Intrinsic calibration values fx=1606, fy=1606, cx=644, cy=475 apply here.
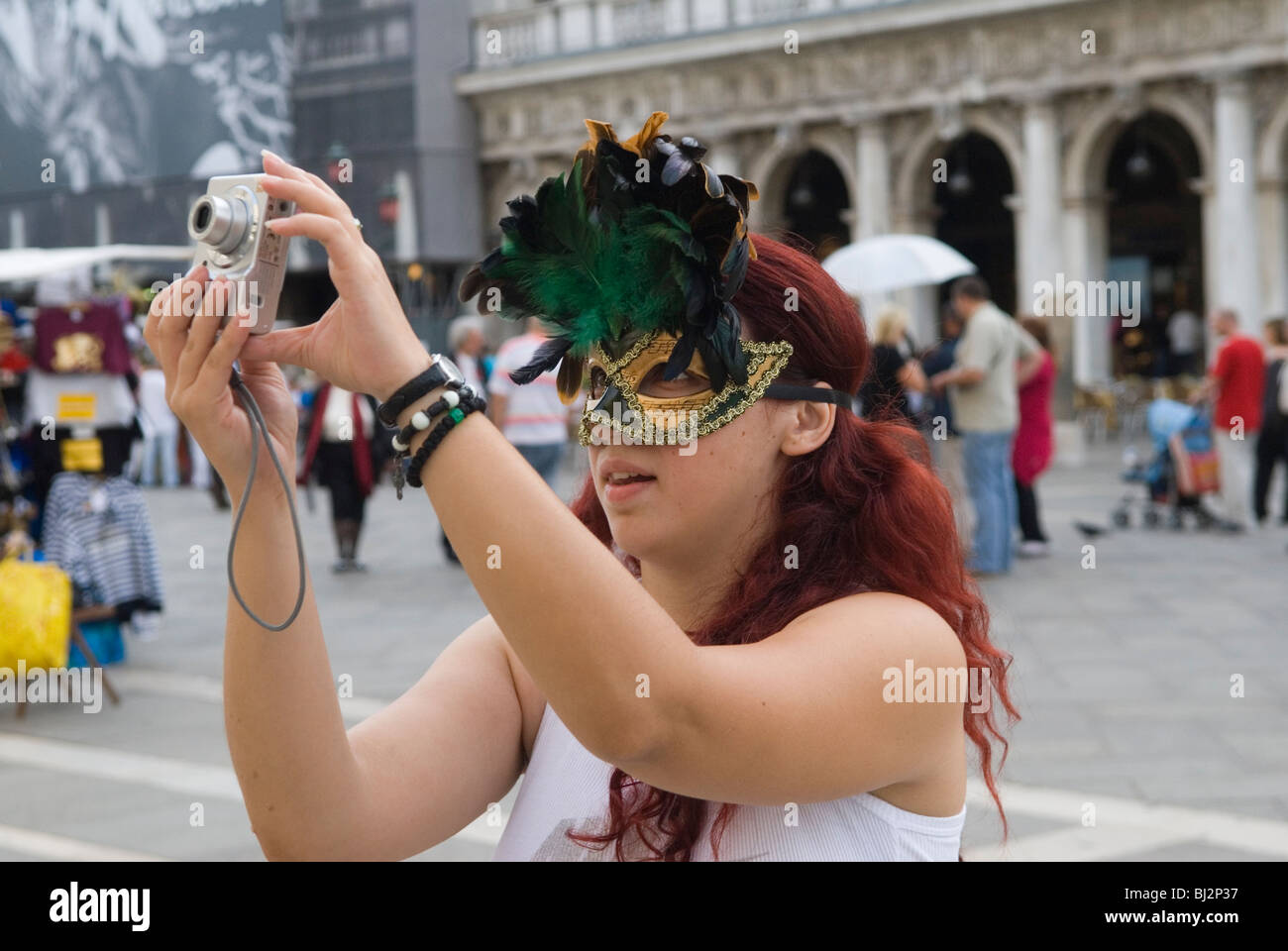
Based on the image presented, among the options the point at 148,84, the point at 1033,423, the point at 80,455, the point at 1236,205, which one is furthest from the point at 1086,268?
the point at 80,455

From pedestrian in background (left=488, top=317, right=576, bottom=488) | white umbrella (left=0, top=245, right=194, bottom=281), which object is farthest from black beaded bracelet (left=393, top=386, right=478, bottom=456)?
pedestrian in background (left=488, top=317, right=576, bottom=488)

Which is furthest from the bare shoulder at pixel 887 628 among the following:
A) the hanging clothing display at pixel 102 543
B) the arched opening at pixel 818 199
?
the arched opening at pixel 818 199

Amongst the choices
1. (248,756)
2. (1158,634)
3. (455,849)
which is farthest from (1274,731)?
(248,756)

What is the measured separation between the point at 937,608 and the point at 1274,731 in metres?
4.61

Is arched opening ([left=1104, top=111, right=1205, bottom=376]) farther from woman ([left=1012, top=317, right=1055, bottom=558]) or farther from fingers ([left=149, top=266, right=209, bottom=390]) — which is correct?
fingers ([left=149, top=266, right=209, bottom=390])

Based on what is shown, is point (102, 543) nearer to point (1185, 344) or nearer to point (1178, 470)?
point (1178, 470)

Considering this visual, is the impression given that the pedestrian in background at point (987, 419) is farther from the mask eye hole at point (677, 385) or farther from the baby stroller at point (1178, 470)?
the mask eye hole at point (677, 385)

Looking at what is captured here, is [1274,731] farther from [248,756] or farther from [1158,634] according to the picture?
[248,756]

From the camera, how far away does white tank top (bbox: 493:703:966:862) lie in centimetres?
154

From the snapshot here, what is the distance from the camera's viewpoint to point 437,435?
1.27 metres

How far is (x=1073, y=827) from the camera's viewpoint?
4.61 metres

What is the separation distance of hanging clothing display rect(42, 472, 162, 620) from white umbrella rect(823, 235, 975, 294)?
5.77 m


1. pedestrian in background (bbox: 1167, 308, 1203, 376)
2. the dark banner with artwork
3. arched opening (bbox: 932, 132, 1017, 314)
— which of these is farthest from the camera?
arched opening (bbox: 932, 132, 1017, 314)

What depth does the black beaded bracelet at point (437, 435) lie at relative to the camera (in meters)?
1.27
